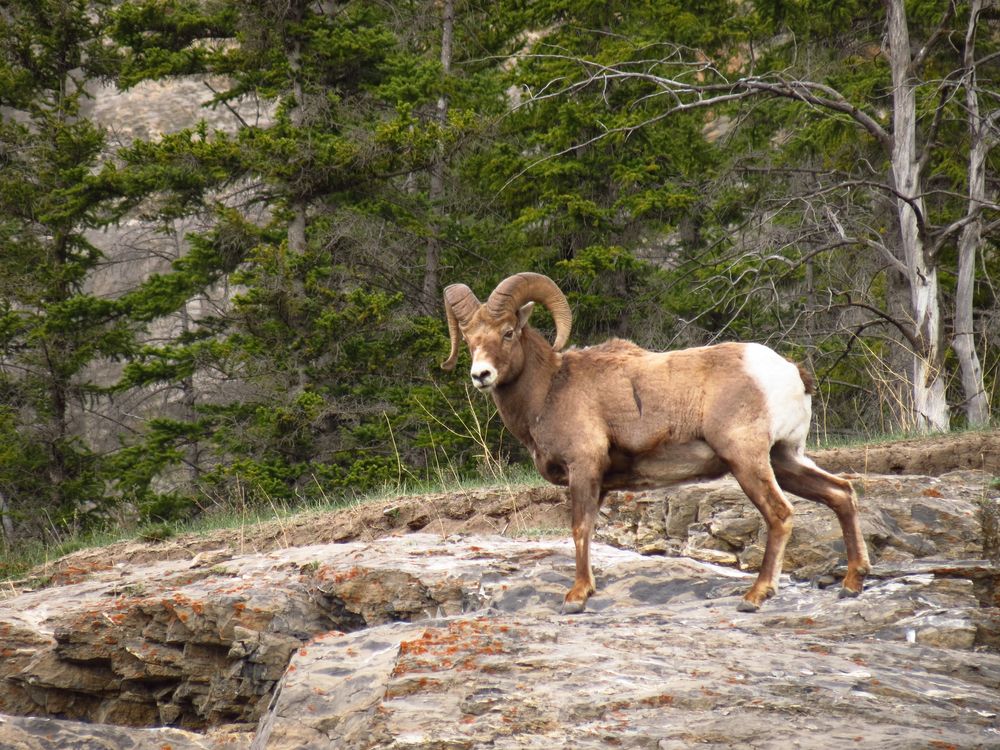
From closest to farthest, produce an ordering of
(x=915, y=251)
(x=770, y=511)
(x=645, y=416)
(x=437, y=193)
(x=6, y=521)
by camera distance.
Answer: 1. (x=770, y=511)
2. (x=645, y=416)
3. (x=915, y=251)
4. (x=6, y=521)
5. (x=437, y=193)

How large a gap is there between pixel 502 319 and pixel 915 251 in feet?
31.0

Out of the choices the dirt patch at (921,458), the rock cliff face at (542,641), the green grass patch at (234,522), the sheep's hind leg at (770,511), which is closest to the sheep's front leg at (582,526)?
the rock cliff face at (542,641)

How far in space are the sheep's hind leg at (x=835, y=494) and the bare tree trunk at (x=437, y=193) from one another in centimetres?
1412

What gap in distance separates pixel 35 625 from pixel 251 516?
5.23 m

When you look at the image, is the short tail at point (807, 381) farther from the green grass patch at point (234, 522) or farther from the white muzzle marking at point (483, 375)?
the green grass patch at point (234, 522)

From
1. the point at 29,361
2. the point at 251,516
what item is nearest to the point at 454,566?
the point at 251,516

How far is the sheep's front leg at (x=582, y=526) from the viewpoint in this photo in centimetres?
651

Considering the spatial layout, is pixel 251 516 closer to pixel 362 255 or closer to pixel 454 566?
pixel 454 566

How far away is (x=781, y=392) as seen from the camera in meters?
6.46

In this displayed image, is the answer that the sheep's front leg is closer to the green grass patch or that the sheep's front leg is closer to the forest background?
the green grass patch

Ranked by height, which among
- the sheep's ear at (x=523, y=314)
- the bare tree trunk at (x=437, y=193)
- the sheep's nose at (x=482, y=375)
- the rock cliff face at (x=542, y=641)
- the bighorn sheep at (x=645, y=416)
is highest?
the bare tree trunk at (x=437, y=193)

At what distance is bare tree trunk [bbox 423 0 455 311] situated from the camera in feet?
69.3

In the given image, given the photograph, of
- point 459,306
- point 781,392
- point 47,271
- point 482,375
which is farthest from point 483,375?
point 47,271

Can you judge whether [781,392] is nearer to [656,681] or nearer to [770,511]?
[770,511]
